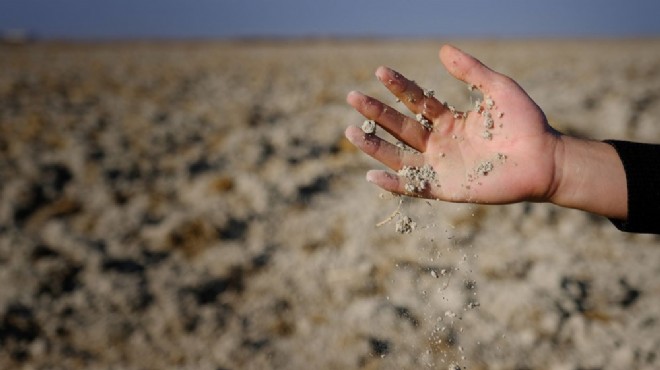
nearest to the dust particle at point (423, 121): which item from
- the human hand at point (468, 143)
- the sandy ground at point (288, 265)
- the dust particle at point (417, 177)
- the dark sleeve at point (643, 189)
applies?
the human hand at point (468, 143)

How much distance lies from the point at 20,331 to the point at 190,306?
2.53ft

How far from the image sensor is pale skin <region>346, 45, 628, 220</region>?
165 centimetres

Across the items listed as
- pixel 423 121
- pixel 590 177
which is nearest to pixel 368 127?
pixel 423 121

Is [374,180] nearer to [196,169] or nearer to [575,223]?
[575,223]

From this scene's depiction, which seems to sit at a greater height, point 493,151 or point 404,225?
point 493,151

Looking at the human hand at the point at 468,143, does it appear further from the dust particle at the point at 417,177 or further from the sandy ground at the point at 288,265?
the sandy ground at the point at 288,265

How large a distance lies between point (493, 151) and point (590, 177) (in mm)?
287

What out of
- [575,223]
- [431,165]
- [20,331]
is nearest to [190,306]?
[20,331]

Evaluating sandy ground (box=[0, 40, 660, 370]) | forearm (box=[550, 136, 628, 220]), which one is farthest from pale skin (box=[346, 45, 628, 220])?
sandy ground (box=[0, 40, 660, 370])

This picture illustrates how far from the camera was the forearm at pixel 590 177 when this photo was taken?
1620 mm

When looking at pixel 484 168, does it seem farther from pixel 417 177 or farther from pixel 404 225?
pixel 404 225

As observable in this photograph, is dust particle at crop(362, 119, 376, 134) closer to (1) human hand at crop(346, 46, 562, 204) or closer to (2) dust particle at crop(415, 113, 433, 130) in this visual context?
(1) human hand at crop(346, 46, 562, 204)

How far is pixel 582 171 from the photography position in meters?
1.65

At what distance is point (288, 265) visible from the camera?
3.18 metres
